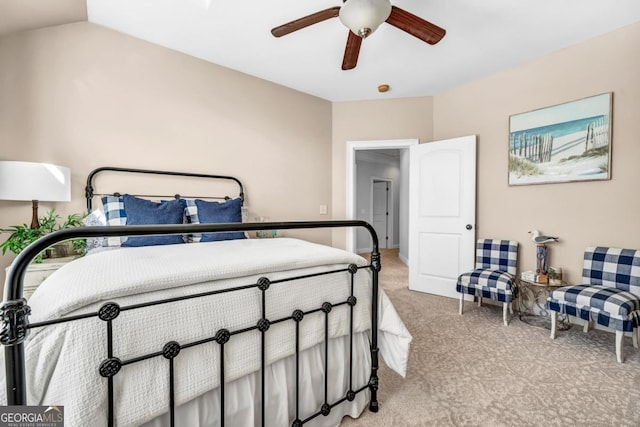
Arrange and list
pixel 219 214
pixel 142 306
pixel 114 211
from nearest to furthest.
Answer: pixel 142 306
pixel 114 211
pixel 219 214

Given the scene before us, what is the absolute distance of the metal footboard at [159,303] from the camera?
2.18 feet

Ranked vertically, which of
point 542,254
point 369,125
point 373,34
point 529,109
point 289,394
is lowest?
point 289,394

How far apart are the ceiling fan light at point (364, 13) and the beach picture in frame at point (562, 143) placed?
2189 millimetres

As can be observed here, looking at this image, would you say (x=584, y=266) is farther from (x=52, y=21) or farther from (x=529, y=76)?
(x=52, y=21)

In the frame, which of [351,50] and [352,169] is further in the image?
[352,169]

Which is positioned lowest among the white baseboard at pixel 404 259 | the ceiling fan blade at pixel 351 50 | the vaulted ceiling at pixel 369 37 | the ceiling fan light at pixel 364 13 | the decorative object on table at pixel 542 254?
the white baseboard at pixel 404 259

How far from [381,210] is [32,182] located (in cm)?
699

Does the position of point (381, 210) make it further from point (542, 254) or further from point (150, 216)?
point (150, 216)

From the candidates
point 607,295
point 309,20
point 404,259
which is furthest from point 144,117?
point 404,259

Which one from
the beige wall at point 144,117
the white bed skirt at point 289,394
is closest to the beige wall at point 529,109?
the beige wall at point 144,117

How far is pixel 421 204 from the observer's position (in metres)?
3.80

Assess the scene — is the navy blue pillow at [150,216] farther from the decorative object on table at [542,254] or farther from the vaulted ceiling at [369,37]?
the decorative object on table at [542,254]

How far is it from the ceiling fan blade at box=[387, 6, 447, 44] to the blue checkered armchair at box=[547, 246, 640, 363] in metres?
2.17

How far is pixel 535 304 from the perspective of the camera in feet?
9.70
